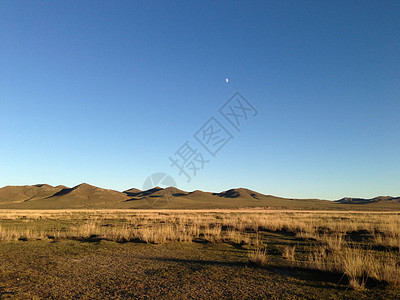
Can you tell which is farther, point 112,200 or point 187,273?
point 112,200

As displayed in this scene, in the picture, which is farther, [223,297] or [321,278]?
[321,278]

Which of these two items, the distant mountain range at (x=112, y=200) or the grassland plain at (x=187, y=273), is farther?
the distant mountain range at (x=112, y=200)

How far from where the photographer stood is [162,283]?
646 cm

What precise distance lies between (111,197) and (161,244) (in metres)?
113

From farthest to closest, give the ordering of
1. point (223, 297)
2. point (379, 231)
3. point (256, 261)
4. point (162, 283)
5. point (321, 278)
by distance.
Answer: point (379, 231), point (256, 261), point (321, 278), point (162, 283), point (223, 297)

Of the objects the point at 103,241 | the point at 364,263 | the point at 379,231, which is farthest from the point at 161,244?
the point at 379,231


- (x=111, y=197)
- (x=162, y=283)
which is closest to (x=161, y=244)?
(x=162, y=283)

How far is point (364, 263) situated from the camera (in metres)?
7.18

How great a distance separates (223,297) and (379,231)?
1545 cm

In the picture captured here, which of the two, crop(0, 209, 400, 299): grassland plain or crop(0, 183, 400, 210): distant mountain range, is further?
crop(0, 183, 400, 210): distant mountain range

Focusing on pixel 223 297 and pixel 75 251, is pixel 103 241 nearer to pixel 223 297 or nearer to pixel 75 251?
pixel 75 251

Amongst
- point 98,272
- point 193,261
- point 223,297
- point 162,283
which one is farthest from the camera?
point 193,261

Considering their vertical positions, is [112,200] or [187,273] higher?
[112,200]

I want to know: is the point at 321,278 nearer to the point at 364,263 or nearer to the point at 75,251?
the point at 364,263
